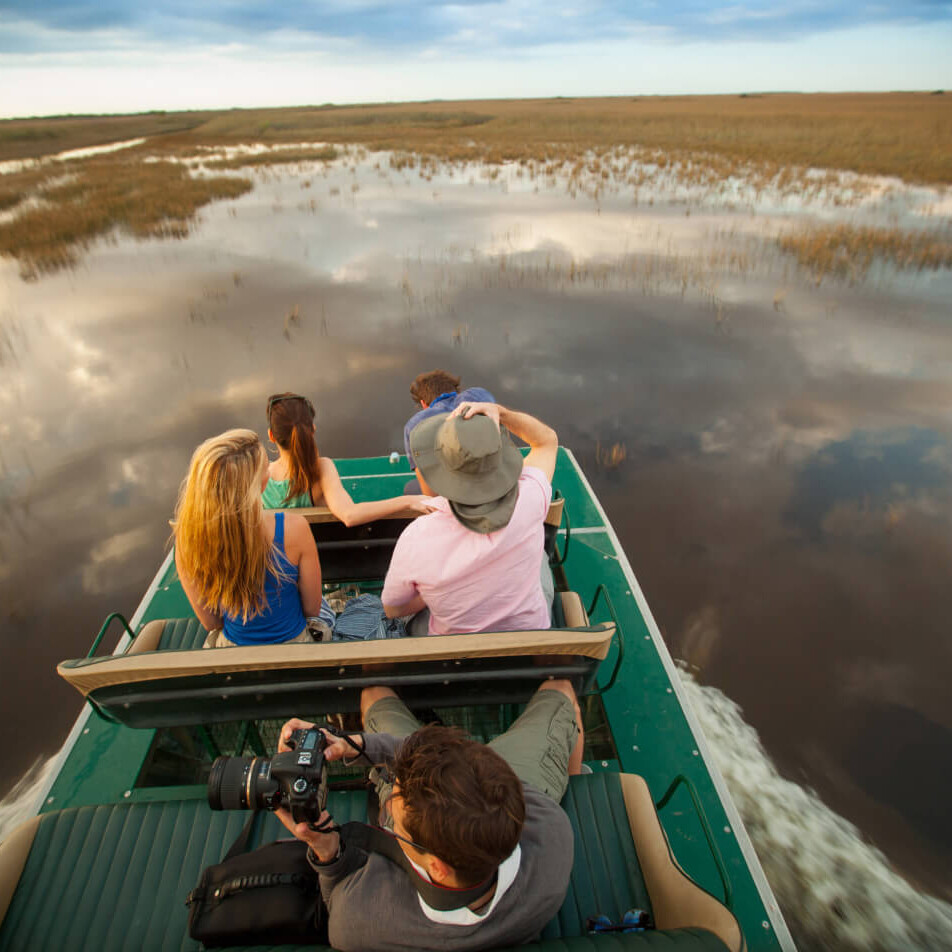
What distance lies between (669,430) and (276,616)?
274 inches

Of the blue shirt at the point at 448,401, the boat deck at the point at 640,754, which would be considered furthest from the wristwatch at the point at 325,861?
the blue shirt at the point at 448,401

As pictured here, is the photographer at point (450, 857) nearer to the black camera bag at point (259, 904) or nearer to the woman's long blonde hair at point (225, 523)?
the black camera bag at point (259, 904)

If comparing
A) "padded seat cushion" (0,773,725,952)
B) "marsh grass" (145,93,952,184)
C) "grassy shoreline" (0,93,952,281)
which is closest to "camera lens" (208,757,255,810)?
"padded seat cushion" (0,773,725,952)

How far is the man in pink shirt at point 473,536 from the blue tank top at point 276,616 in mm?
425

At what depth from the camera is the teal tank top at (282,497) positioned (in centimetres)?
305

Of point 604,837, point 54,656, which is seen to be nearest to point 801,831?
point 604,837

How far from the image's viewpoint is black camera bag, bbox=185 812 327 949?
56.0 inches

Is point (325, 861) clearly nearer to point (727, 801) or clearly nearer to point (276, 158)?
point (727, 801)

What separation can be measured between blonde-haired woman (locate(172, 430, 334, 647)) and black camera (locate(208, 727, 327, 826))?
2.45ft

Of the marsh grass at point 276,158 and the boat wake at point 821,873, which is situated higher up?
the marsh grass at point 276,158

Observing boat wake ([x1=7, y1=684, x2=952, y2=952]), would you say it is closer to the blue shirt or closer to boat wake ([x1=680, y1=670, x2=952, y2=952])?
boat wake ([x1=680, y1=670, x2=952, y2=952])

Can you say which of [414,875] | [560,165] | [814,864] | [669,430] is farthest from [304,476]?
[560,165]

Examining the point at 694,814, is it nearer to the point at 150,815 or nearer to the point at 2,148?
the point at 150,815

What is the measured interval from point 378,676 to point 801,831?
3397 mm
